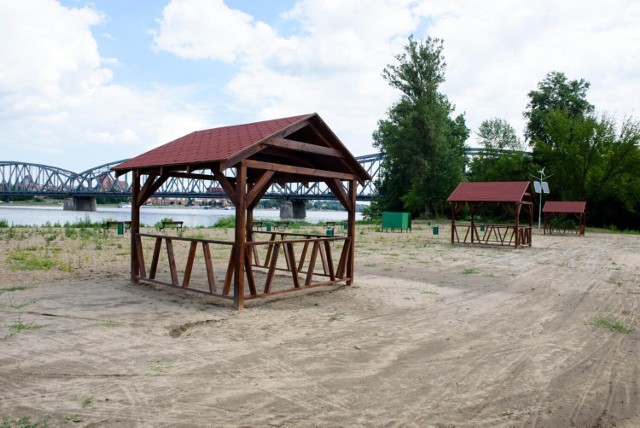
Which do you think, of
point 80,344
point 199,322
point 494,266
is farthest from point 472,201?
point 80,344

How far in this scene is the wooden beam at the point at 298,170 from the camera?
780 centimetres

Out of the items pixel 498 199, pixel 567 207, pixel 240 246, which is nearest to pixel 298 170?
pixel 240 246

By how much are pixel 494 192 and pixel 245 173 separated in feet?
62.4

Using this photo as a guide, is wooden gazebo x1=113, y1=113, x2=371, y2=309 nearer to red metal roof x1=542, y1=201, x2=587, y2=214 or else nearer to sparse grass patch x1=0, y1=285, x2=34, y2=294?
sparse grass patch x1=0, y1=285, x2=34, y2=294

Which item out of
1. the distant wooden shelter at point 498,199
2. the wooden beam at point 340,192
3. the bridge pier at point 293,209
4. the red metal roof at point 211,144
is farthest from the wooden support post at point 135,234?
the bridge pier at point 293,209

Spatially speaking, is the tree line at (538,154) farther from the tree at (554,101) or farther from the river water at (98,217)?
the river water at (98,217)

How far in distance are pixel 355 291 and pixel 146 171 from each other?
4795 millimetres

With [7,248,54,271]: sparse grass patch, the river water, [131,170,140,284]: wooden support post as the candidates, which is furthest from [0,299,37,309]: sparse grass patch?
the river water

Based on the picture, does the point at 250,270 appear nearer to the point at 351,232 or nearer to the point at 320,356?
the point at 351,232

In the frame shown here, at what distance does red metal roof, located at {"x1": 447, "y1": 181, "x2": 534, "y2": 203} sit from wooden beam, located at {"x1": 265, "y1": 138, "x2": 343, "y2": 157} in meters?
15.6

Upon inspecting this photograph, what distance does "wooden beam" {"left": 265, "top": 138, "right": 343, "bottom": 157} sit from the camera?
812cm

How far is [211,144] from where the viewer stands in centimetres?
866

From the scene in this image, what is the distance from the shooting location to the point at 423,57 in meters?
46.6

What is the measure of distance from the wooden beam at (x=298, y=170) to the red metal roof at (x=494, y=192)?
15.0 metres
